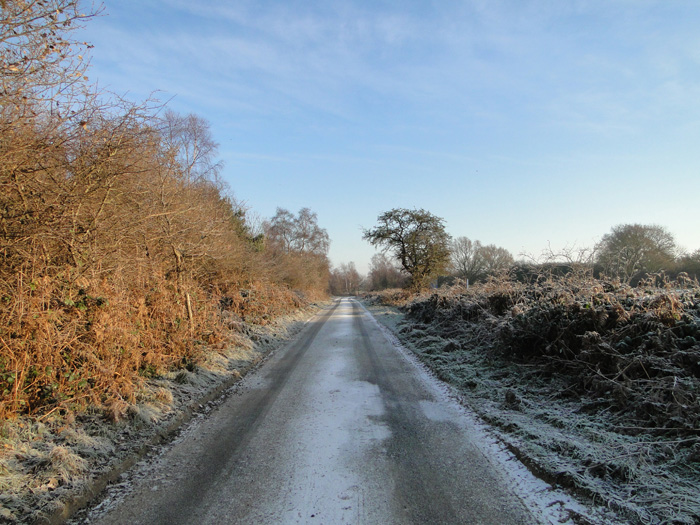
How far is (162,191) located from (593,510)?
861 centimetres

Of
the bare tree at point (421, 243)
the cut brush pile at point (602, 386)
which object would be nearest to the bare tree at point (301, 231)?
the bare tree at point (421, 243)

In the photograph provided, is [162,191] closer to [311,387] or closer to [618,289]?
[311,387]

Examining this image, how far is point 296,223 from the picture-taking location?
50562 mm

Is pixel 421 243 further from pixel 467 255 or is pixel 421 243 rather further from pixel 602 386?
pixel 467 255

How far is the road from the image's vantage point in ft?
10.3

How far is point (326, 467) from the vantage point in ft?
12.7

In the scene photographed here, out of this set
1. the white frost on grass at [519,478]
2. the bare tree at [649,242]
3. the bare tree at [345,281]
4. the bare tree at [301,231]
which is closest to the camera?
the white frost on grass at [519,478]

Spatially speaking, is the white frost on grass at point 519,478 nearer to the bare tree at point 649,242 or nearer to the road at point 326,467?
the road at point 326,467

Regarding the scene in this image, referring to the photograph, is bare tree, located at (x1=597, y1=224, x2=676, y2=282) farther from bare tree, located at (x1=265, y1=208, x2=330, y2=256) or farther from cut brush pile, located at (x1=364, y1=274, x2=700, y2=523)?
bare tree, located at (x1=265, y1=208, x2=330, y2=256)

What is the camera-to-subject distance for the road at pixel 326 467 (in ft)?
10.3

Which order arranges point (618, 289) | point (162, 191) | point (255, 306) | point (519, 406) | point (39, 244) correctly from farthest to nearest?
point (255, 306)
point (162, 191)
point (618, 289)
point (519, 406)
point (39, 244)

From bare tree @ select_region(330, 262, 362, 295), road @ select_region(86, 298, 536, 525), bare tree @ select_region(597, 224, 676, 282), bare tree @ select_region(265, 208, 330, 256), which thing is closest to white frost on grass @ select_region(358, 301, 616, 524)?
road @ select_region(86, 298, 536, 525)

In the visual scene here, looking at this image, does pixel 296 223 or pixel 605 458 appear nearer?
pixel 605 458


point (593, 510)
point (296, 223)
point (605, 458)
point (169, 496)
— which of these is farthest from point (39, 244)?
point (296, 223)
